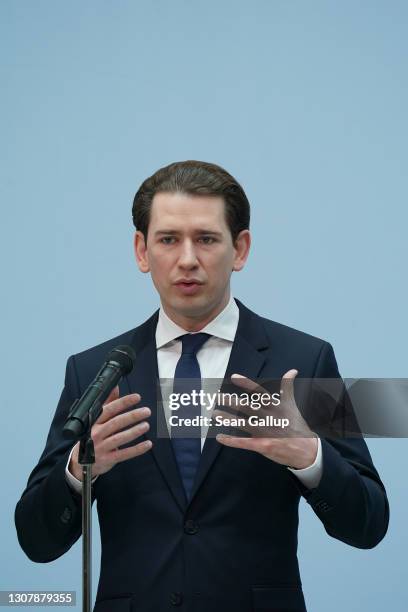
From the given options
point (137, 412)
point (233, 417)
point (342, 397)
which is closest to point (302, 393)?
point (342, 397)

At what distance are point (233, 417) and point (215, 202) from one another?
67 cm

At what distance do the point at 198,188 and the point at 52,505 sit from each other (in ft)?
3.01

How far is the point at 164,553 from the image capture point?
2.36 metres

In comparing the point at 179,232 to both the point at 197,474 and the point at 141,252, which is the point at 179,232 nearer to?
the point at 141,252

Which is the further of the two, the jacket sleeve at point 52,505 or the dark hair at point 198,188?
the dark hair at point 198,188

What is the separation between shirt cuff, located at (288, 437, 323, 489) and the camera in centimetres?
224

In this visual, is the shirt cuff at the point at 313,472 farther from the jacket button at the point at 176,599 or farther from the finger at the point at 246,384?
the jacket button at the point at 176,599

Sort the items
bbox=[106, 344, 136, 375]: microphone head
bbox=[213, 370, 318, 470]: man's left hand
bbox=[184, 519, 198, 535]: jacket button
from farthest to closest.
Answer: bbox=[184, 519, 198, 535]: jacket button
bbox=[213, 370, 318, 470]: man's left hand
bbox=[106, 344, 136, 375]: microphone head

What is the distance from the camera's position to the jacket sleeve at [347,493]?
2.25 m

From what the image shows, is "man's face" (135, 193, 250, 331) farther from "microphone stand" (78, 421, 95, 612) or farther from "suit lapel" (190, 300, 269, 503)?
"microphone stand" (78, 421, 95, 612)

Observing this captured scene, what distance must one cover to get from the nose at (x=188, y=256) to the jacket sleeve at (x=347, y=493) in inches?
17.3

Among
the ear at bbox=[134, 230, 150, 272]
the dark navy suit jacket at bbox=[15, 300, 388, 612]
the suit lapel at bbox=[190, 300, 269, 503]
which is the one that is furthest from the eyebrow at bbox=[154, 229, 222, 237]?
the dark navy suit jacket at bbox=[15, 300, 388, 612]

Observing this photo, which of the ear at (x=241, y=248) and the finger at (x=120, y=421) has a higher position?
the ear at (x=241, y=248)

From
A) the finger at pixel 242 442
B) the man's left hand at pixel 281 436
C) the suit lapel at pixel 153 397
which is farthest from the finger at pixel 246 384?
the suit lapel at pixel 153 397
